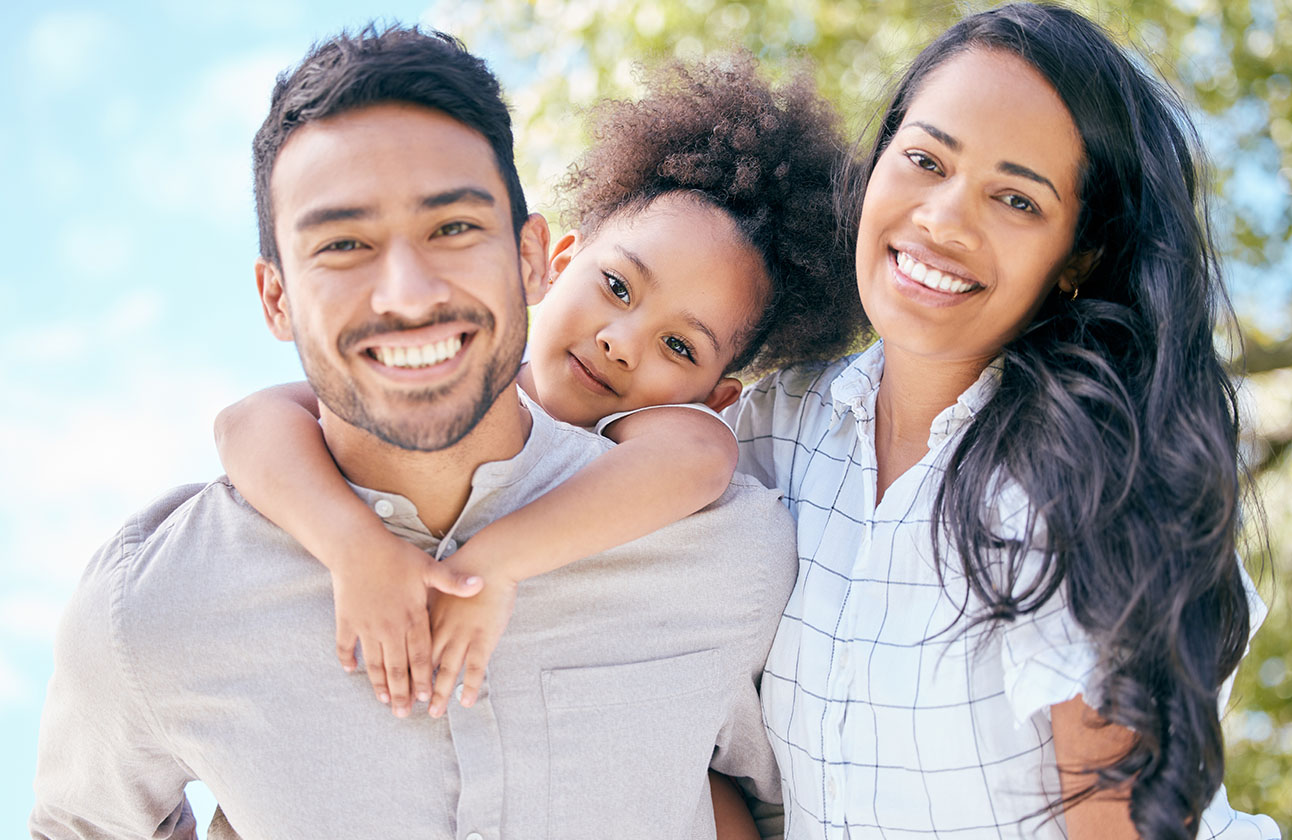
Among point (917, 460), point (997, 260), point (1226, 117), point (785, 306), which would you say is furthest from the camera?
point (1226, 117)

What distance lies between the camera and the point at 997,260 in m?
2.25

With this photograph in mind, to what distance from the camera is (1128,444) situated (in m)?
2.09

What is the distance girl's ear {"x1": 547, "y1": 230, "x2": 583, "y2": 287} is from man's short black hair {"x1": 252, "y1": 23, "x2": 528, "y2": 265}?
654 millimetres

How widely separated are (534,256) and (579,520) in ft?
1.84

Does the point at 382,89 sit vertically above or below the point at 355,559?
above

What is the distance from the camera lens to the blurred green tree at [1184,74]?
199 inches

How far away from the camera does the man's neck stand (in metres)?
2.11

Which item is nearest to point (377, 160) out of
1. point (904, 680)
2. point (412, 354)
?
point (412, 354)

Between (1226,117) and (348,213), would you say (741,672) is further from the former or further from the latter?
(1226,117)

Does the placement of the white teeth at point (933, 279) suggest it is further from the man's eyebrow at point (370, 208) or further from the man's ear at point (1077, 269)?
the man's eyebrow at point (370, 208)

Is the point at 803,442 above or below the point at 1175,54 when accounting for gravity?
below

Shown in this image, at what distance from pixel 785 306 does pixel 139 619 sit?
165 centimetres

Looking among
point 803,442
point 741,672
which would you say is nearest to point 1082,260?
point 803,442

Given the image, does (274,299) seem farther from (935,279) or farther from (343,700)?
(935,279)
